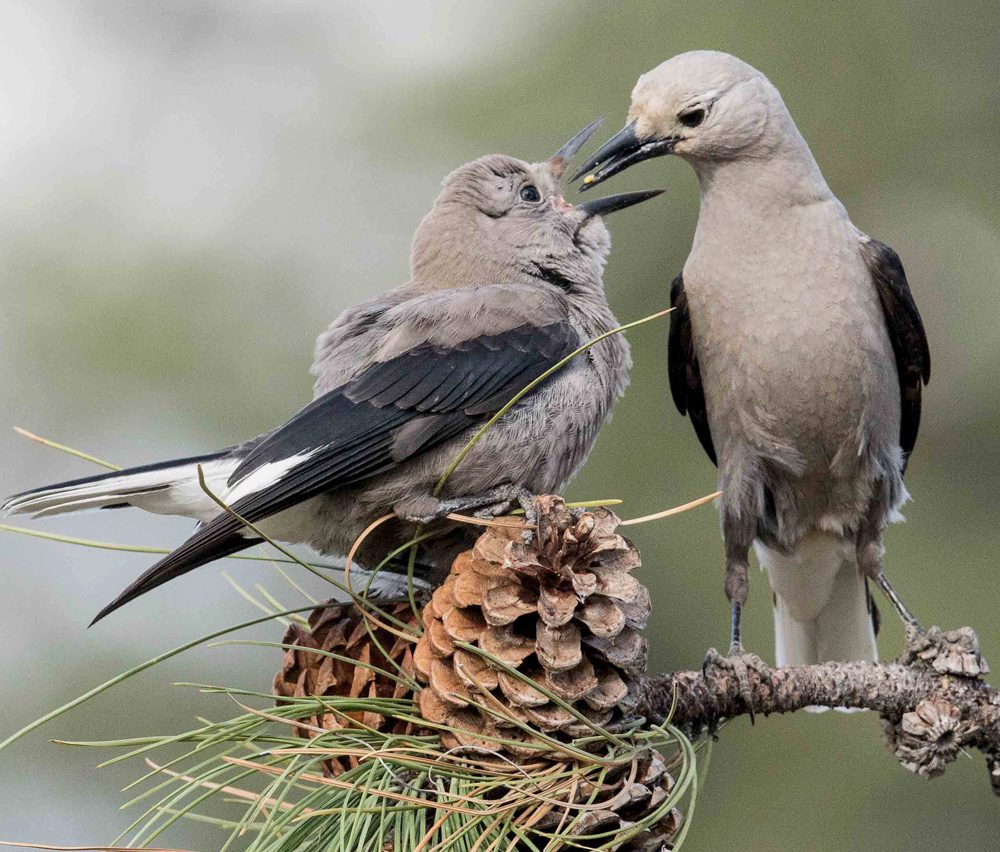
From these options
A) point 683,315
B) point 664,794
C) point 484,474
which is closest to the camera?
point 664,794

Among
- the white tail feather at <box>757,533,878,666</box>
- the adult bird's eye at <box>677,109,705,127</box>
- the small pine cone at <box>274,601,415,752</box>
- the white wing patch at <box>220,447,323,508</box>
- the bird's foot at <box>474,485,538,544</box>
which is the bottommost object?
the small pine cone at <box>274,601,415,752</box>

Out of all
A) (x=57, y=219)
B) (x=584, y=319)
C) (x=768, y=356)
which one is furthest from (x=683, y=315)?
(x=57, y=219)

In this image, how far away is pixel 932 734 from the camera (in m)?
2.19

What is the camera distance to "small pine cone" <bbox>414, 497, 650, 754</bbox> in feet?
5.67

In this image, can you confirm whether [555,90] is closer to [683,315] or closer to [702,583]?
[683,315]

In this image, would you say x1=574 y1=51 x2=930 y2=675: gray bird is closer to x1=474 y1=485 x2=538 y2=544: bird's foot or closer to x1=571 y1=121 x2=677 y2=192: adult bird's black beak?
x1=571 y1=121 x2=677 y2=192: adult bird's black beak

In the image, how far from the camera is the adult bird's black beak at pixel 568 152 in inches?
115

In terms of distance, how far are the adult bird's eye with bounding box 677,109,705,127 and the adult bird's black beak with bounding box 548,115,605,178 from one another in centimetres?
20

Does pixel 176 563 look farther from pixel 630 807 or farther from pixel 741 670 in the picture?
pixel 741 670

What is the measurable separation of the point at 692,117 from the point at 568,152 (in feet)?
0.97

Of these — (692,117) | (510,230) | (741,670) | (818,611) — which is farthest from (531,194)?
(818,611)

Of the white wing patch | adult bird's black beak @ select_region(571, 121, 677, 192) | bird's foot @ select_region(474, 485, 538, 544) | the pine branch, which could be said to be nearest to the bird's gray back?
adult bird's black beak @ select_region(571, 121, 677, 192)

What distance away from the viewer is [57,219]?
378 cm

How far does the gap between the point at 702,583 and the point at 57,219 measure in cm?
215
